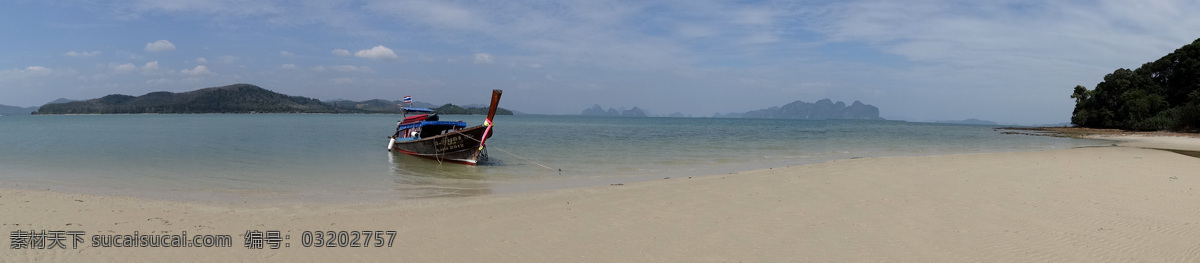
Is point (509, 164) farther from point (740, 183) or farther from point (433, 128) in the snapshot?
point (740, 183)

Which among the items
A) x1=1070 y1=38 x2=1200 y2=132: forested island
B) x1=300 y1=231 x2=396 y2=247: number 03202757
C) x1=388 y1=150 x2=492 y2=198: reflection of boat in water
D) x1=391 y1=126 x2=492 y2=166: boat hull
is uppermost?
x1=1070 y1=38 x2=1200 y2=132: forested island

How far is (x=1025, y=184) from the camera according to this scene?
11375mm

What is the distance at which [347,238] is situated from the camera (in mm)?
6566

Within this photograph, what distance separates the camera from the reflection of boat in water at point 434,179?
37.9 ft

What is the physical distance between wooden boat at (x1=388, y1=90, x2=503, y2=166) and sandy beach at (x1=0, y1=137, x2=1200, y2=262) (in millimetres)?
8256

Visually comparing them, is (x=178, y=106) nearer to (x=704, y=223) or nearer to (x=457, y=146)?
(x=457, y=146)

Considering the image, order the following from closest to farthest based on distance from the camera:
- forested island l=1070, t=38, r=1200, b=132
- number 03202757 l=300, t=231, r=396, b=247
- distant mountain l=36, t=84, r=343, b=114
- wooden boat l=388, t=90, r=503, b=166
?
number 03202757 l=300, t=231, r=396, b=247
wooden boat l=388, t=90, r=503, b=166
forested island l=1070, t=38, r=1200, b=132
distant mountain l=36, t=84, r=343, b=114

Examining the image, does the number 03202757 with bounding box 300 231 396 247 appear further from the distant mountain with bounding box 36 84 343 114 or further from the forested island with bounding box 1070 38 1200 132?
the distant mountain with bounding box 36 84 343 114

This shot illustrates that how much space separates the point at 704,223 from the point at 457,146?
519 inches

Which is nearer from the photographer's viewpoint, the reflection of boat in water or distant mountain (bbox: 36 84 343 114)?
the reflection of boat in water

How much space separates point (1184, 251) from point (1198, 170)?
12852mm

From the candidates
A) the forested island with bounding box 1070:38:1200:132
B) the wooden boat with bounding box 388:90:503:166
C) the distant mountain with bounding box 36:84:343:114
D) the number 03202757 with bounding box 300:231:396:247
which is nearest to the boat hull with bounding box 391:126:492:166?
the wooden boat with bounding box 388:90:503:166

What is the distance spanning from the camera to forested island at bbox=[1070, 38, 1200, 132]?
46.4 metres

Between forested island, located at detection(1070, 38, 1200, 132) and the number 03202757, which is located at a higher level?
forested island, located at detection(1070, 38, 1200, 132)
